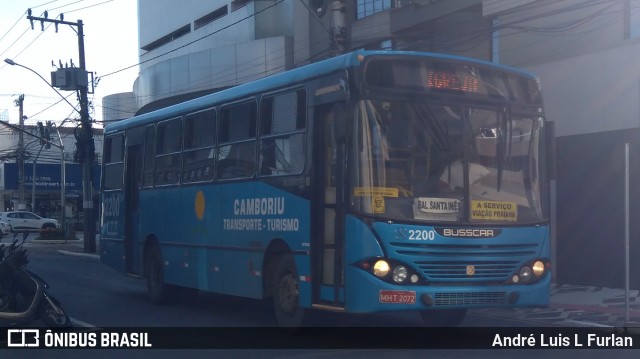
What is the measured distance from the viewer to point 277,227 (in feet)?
38.0

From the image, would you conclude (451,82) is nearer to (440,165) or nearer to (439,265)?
(440,165)

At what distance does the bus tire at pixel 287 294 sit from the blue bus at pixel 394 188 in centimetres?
3

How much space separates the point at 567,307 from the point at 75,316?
27.9 feet

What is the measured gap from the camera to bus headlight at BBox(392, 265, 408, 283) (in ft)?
31.9

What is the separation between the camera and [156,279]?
1584 centimetres

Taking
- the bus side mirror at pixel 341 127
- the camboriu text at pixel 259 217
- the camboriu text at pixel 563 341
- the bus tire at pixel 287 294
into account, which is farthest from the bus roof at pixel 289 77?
the camboriu text at pixel 563 341

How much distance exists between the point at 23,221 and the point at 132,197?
38959 mm

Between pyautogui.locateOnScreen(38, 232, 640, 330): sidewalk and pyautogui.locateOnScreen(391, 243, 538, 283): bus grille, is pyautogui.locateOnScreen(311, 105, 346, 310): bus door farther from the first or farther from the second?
pyautogui.locateOnScreen(38, 232, 640, 330): sidewalk

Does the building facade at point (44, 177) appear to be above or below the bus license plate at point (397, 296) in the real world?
above

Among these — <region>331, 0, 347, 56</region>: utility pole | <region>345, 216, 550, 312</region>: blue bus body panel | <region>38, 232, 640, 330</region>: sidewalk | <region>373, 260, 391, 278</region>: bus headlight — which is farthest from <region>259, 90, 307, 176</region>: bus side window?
<region>331, 0, 347, 56</region>: utility pole

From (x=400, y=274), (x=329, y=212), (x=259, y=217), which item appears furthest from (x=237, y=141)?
(x=400, y=274)

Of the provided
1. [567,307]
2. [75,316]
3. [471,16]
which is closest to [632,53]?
[567,307]

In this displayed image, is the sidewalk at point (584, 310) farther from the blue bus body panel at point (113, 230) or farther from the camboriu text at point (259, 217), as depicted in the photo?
the blue bus body panel at point (113, 230)

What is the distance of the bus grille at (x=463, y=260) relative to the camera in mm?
9773
